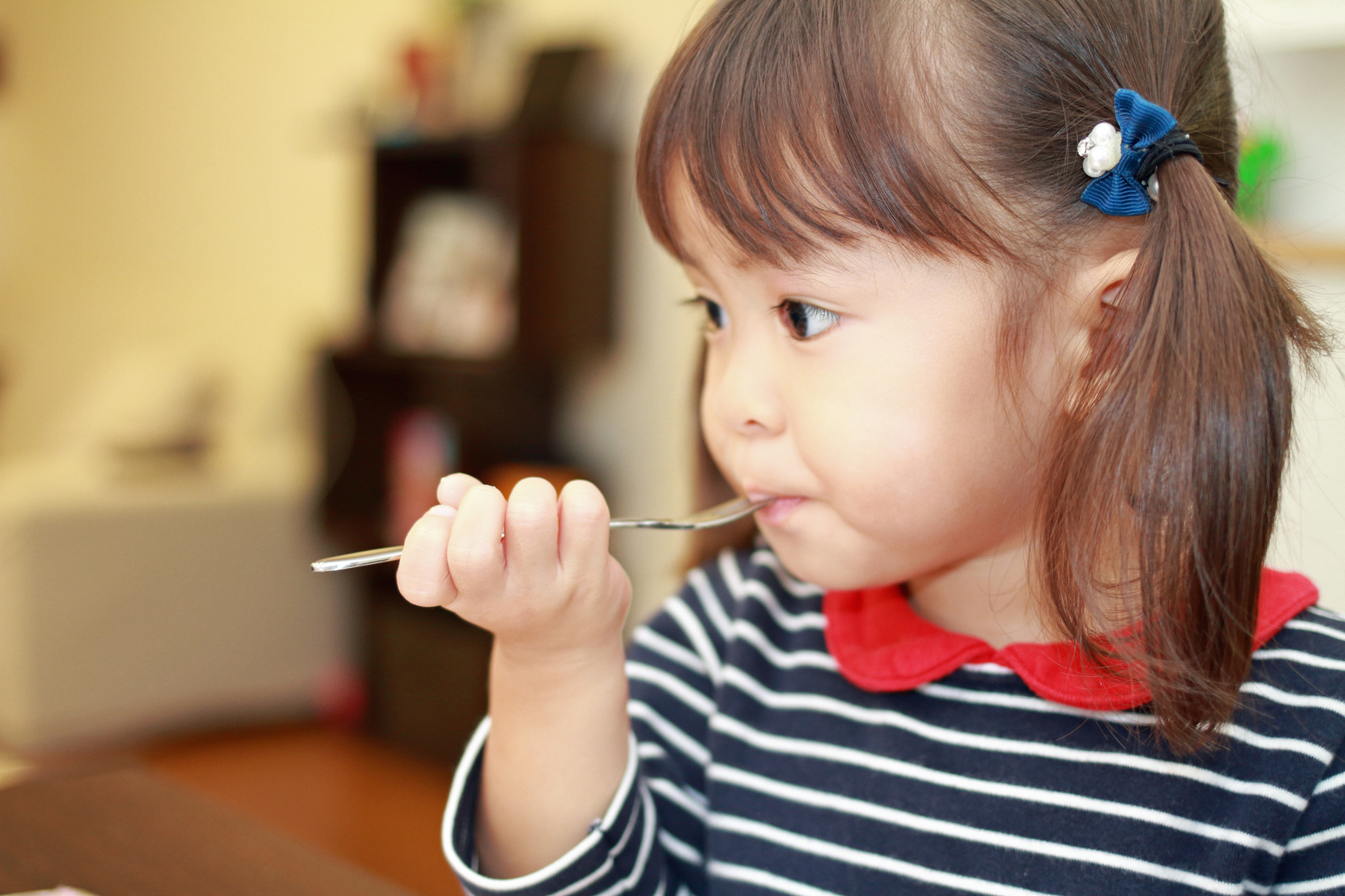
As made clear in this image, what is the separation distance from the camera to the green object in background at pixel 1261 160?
39.4 inches

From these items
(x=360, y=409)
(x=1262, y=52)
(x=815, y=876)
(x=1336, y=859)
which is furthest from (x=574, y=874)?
(x=360, y=409)

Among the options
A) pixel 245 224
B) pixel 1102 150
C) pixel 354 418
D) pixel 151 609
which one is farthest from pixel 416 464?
pixel 1102 150

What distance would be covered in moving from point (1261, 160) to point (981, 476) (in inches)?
26.7

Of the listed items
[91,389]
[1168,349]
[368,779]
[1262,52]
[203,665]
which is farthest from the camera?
[91,389]

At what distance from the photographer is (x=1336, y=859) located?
56 cm

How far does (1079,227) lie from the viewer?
60 centimetres

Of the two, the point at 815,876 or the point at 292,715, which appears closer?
the point at 815,876

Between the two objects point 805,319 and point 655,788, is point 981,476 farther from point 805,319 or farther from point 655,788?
point 655,788

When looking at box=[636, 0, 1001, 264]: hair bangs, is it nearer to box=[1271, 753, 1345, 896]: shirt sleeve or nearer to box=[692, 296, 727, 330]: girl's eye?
box=[692, 296, 727, 330]: girl's eye

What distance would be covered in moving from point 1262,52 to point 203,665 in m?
2.32

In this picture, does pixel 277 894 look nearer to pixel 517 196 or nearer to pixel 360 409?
pixel 517 196

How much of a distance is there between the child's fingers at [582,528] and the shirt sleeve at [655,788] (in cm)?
16

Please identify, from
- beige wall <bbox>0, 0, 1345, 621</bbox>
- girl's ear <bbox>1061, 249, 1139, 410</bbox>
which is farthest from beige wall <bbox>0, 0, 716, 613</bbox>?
girl's ear <bbox>1061, 249, 1139, 410</bbox>

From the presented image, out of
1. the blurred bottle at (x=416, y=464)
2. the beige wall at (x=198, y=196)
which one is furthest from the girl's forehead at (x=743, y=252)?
the beige wall at (x=198, y=196)
